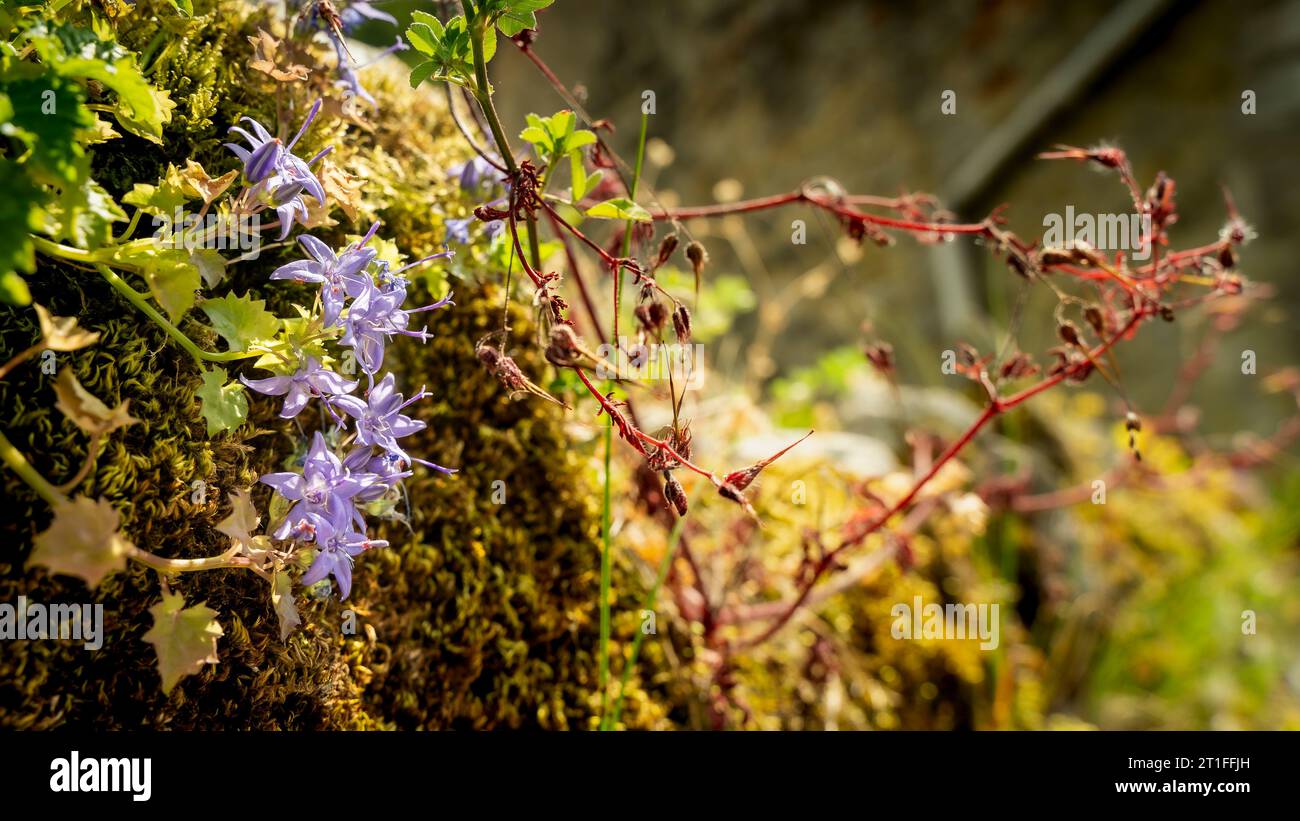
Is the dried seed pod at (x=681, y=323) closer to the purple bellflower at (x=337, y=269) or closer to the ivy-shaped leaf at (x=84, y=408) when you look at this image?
the purple bellflower at (x=337, y=269)

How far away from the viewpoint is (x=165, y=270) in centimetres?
79

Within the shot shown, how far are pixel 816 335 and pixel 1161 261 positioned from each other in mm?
3934

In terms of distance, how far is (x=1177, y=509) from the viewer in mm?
3410

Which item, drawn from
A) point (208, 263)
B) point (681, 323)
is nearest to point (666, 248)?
point (681, 323)

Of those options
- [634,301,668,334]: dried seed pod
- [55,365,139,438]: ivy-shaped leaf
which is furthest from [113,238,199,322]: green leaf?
[634,301,668,334]: dried seed pod

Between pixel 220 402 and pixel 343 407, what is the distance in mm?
121

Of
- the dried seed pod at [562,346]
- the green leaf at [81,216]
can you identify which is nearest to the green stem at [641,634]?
the dried seed pod at [562,346]

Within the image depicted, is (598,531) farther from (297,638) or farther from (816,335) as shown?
(816,335)

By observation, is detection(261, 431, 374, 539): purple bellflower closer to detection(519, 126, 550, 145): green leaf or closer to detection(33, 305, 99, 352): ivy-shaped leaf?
detection(33, 305, 99, 352): ivy-shaped leaf

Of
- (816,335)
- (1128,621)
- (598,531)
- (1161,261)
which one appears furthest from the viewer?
(816,335)

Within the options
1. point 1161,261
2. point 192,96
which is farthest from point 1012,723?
point 192,96

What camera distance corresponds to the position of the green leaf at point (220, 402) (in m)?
0.83

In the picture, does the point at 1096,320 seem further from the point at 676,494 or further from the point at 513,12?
the point at 513,12

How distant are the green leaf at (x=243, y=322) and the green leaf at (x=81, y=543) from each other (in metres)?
0.21
